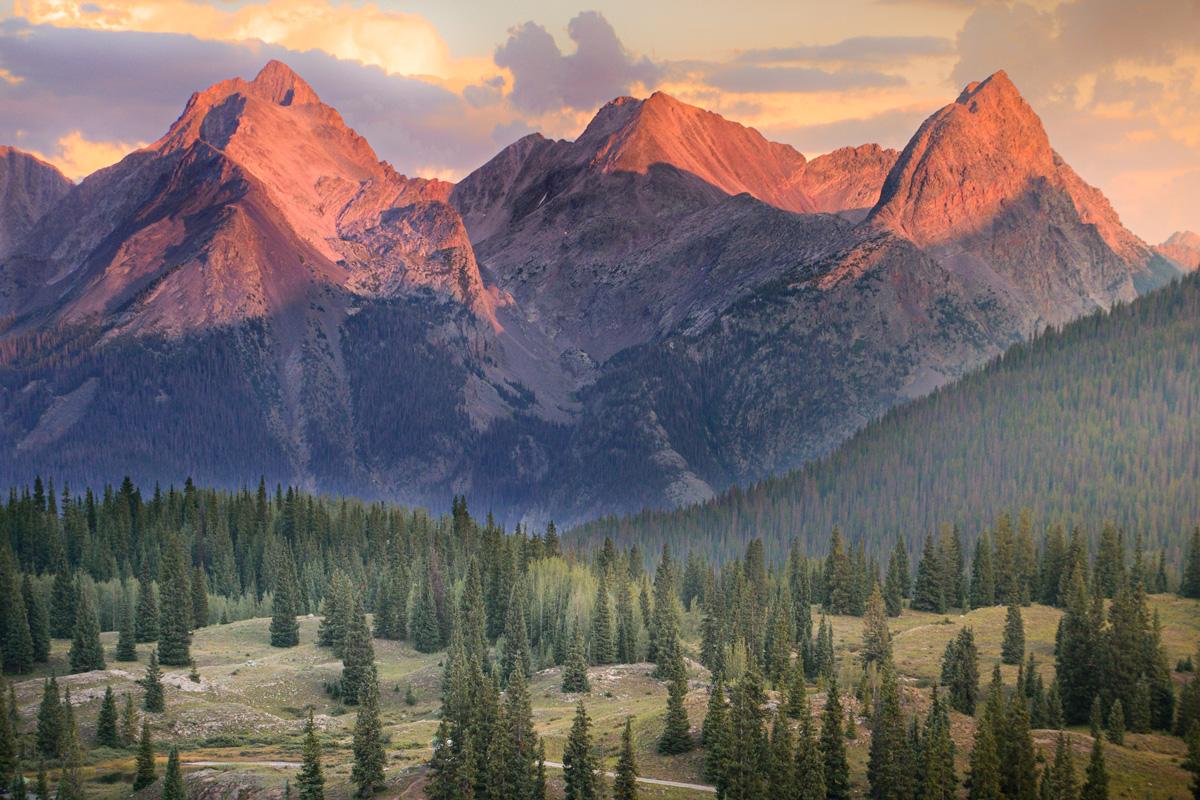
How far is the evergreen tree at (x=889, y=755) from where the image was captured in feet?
366

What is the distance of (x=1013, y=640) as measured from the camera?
174000 mm

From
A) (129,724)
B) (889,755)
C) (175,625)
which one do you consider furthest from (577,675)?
(889,755)

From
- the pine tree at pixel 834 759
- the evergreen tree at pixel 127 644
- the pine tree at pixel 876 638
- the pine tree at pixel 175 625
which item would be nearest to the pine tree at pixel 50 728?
the pine tree at pixel 175 625

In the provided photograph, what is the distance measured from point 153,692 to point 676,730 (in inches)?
2434

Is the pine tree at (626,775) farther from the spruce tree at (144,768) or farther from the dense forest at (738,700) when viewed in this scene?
the spruce tree at (144,768)

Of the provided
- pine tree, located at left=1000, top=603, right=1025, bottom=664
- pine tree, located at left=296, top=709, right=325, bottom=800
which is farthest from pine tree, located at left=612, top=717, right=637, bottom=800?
pine tree, located at left=1000, top=603, right=1025, bottom=664

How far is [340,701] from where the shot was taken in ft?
573

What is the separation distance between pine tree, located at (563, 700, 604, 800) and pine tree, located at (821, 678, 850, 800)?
17763 mm

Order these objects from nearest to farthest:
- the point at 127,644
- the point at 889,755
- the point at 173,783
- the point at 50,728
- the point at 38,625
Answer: the point at 889,755
the point at 173,783
the point at 50,728
the point at 38,625
the point at 127,644

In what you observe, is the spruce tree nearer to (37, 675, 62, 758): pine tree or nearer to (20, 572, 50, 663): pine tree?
(37, 675, 62, 758): pine tree

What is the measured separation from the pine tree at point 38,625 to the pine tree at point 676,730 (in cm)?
8863

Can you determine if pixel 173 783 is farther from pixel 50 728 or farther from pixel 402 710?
pixel 402 710

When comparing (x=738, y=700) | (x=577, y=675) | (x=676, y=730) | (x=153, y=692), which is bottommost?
(x=676, y=730)

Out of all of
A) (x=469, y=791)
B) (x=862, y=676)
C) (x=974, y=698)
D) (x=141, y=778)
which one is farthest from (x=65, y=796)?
(x=974, y=698)
